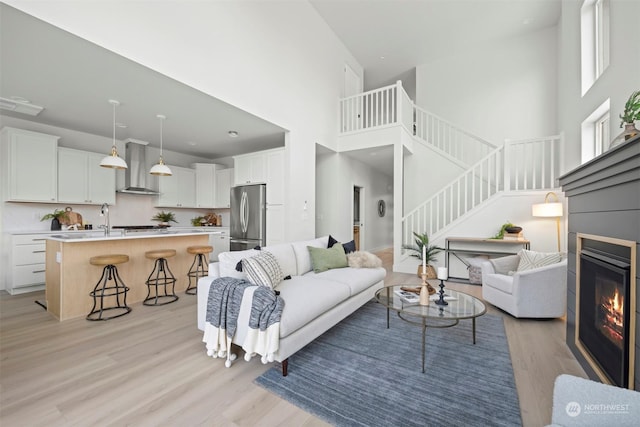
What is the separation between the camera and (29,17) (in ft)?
6.68

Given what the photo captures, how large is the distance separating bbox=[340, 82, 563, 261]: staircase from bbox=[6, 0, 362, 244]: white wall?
104 centimetres

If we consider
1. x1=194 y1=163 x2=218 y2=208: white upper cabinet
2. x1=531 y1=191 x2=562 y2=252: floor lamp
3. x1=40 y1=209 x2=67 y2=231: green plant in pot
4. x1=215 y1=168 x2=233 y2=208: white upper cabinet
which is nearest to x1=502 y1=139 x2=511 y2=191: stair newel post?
x1=531 y1=191 x2=562 y2=252: floor lamp

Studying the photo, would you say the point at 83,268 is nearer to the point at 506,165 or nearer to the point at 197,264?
the point at 197,264

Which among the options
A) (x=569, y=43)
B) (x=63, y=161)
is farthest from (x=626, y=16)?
(x=63, y=161)

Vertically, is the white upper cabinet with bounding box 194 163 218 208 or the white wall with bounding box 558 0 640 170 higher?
the white wall with bounding box 558 0 640 170

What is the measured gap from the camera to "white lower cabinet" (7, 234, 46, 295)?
3998mm

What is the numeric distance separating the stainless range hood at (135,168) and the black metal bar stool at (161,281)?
8.26 feet

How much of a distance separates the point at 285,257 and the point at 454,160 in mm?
4760

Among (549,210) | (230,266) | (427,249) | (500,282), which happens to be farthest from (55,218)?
(549,210)

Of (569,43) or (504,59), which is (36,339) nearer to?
(569,43)

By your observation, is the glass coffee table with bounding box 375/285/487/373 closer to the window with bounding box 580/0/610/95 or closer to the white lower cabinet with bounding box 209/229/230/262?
the window with bounding box 580/0/610/95

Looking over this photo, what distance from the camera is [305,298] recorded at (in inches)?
90.1

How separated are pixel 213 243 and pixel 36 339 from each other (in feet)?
13.2

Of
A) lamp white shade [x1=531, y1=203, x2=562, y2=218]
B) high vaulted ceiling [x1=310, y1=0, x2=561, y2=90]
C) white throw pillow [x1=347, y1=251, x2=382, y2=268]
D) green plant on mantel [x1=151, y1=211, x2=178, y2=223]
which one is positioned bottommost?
white throw pillow [x1=347, y1=251, x2=382, y2=268]
